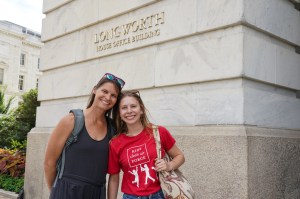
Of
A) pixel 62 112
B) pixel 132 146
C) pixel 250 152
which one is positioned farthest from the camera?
pixel 62 112

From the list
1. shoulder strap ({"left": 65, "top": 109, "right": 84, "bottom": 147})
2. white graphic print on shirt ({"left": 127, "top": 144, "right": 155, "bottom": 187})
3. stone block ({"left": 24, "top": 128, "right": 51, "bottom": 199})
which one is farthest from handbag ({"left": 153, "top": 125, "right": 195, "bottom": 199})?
stone block ({"left": 24, "top": 128, "right": 51, "bottom": 199})

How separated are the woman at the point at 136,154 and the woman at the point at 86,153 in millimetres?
96

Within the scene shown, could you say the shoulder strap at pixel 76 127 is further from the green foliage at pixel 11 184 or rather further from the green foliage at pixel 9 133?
the green foliage at pixel 9 133

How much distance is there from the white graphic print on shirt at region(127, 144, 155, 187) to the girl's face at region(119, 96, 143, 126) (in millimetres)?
260

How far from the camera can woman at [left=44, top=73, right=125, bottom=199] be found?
3.29 m

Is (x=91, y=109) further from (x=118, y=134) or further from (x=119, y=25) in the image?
(x=119, y=25)

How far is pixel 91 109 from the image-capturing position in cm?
349

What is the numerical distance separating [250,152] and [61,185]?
2304 millimetres

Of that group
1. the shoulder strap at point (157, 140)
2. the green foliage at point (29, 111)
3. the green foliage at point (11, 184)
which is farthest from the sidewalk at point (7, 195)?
the green foliage at point (29, 111)

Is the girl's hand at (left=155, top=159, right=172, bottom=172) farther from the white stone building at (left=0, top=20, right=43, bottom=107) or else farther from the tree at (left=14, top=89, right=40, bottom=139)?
the white stone building at (left=0, top=20, right=43, bottom=107)

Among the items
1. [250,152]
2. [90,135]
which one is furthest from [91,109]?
[250,152]

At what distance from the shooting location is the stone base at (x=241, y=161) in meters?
4.43

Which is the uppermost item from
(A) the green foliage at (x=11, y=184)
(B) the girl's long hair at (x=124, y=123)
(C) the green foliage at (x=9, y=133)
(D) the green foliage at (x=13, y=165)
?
(B) the girl's long hair at (x=124, y=123)

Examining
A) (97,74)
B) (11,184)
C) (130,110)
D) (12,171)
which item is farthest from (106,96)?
(12,171)
